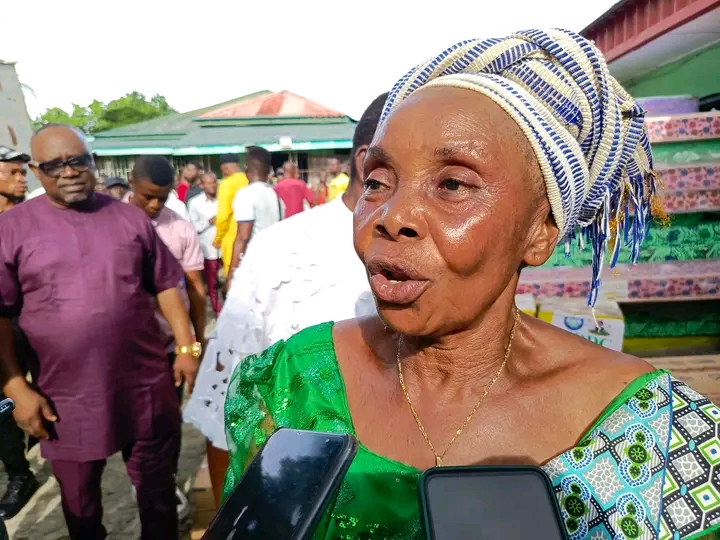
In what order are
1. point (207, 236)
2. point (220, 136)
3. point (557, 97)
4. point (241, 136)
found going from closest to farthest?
point (557, 97), point (207, 236), point (241, 136), point (220, 136)

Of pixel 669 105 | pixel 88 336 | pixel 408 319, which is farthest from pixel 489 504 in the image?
pixel 669 105

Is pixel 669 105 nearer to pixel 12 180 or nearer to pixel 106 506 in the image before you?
pixel 106 506

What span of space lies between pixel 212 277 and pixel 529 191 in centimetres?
597

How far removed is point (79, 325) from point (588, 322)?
99.0 inches

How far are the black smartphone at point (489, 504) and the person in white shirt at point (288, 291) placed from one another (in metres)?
1.49

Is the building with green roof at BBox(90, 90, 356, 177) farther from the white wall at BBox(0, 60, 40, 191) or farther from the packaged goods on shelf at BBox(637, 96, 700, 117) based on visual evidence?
the packaged goods on shelf at BBox(637, 96, 700, 117)

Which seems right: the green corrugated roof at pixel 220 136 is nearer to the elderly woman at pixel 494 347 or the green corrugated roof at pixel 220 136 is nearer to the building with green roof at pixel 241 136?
the building with green roof at pixel 241 136

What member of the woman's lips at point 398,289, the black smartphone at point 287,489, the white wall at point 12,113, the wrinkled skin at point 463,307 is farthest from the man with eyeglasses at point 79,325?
the white wall at point 12,113

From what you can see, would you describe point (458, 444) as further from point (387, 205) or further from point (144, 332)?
point (144, 332)

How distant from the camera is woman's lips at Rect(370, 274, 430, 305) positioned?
96cm

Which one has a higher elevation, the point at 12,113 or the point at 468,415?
the point at 468,415

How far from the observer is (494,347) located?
118cm

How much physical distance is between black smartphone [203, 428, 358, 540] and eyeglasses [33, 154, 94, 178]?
7.68 ft

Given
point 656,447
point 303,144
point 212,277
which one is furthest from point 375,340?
point 303,144
